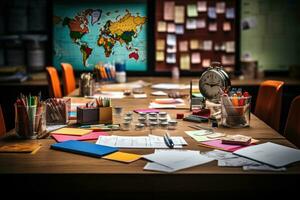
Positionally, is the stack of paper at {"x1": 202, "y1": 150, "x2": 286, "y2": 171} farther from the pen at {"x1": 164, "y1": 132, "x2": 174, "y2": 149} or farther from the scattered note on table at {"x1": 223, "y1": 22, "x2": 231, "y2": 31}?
the scattered note on table at {"x1": 223, "y1": 22, "x2": 231, "y2": 31}

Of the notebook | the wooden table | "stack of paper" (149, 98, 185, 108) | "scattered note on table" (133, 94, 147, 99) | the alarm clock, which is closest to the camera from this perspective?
the wooden table

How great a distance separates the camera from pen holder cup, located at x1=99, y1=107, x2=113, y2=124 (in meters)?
2.56

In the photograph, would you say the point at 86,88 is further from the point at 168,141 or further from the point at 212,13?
the point at 212,13

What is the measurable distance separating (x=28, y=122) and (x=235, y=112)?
3.45ft

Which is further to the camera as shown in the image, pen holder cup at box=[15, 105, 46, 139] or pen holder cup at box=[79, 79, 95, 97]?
pen holder cup at box=[79, 79, 95, 97]

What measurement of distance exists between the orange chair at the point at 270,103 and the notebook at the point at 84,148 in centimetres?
146

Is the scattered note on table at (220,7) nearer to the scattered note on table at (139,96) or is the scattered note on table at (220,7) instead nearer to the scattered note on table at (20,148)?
the scattered note on table at (139,96)

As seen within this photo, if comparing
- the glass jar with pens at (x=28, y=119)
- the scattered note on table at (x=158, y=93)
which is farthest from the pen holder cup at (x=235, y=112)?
the scattered note on table at (x=158, y=93)

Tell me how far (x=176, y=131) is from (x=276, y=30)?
3.44 meters

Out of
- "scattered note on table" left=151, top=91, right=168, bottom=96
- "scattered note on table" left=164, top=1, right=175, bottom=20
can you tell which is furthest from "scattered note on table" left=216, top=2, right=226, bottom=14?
"scattered note on table" left=151, top=91, right=168, bottom=96

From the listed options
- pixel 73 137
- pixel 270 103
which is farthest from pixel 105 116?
pixel 270 103

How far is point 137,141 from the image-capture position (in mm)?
2129

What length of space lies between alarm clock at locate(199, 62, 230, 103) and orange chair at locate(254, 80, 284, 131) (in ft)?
1.41
